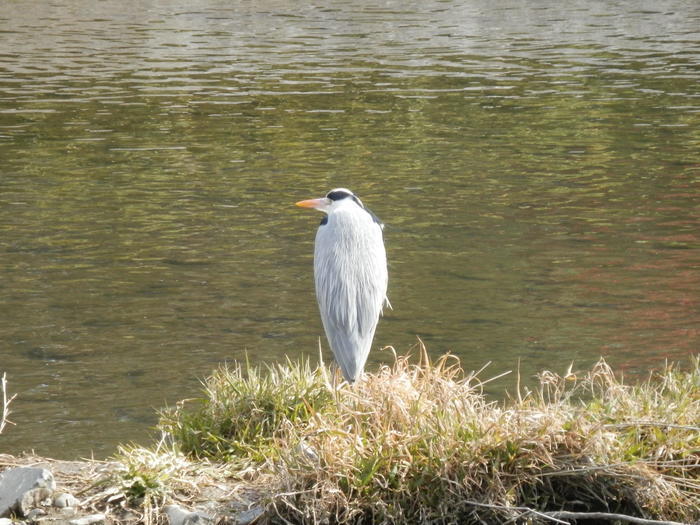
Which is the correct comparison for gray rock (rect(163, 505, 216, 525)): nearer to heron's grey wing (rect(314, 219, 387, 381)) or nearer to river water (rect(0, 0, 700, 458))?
heron's grey wing (rect(314, 219, 387, 381))

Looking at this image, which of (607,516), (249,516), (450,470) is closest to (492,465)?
(450,470)

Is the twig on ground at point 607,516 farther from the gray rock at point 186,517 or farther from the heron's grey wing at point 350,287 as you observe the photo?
the heron's grey wing at point 350,287

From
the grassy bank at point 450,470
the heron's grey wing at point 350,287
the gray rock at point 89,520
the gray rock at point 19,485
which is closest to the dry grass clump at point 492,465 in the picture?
the grassy bank at point 450,470

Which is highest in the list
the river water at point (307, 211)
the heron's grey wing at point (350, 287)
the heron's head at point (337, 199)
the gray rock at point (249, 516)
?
the heron's head at point (337, 199)

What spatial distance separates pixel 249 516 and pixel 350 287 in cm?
173

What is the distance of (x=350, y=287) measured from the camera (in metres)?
6.06

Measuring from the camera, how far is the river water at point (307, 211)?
333 inches

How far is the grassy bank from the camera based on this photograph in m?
4.53

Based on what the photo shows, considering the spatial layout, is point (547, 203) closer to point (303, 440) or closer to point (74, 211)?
point (74, 211)

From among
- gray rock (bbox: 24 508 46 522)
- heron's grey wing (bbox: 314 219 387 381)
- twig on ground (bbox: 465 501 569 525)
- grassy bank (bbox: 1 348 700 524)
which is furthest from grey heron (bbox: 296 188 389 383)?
gray rock (bbox: 24 508 46 522)

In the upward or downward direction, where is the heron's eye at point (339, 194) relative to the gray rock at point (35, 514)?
upward

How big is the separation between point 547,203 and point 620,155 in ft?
10.4

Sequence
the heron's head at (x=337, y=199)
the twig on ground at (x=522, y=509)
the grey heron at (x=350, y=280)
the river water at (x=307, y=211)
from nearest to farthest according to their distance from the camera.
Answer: the twig on ground at (x=522, y=509), the grey heron at (x=350, y=280), the heron's head at (x=337, y=199), the river water at (x=307, y=211)

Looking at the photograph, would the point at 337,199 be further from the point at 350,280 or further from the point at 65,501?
the point at 65,501
